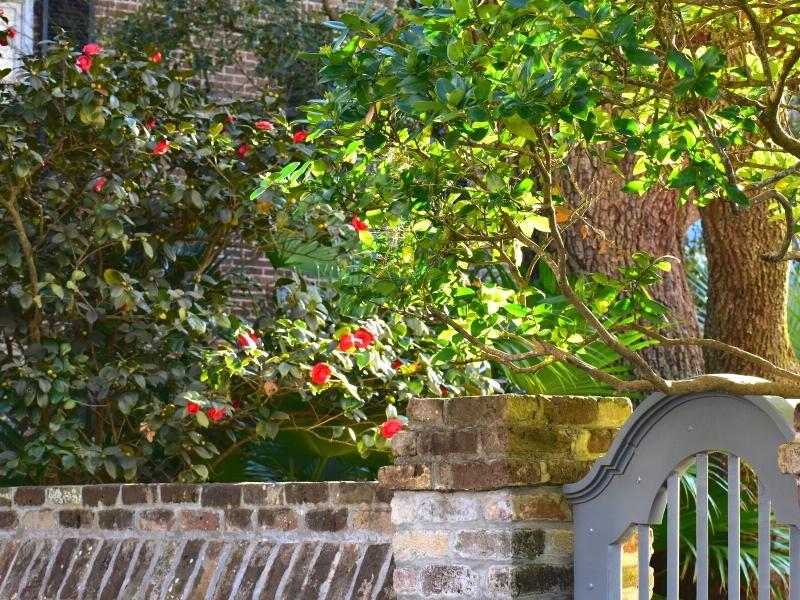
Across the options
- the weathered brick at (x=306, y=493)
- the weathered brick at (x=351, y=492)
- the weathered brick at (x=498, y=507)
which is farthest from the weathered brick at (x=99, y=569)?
the weathered brick at (x=498, y=507)

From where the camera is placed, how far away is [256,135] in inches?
276

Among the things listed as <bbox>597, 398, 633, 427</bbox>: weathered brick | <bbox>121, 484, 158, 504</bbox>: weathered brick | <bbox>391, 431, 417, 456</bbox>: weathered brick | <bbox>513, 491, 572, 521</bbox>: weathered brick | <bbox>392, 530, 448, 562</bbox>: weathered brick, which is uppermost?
<bbox>597, 398, 633, 427</bbox>: weathered brick

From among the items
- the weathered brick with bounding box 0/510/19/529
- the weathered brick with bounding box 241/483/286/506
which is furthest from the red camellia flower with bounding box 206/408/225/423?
the weathered brick with bounding box 241/483/286/506

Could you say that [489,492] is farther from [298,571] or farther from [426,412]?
[298,571]

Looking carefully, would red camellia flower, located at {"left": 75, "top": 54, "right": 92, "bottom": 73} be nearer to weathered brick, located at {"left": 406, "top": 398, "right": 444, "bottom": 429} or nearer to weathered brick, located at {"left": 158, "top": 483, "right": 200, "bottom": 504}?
weathered brick, located at {"left": 158, "top": 483, "right": 200, "bottom": 504}

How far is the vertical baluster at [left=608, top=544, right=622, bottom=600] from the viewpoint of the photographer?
3.68 m

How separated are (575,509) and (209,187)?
11.8 ft

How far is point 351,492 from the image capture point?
171 inches

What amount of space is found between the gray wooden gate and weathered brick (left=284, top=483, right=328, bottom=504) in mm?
994

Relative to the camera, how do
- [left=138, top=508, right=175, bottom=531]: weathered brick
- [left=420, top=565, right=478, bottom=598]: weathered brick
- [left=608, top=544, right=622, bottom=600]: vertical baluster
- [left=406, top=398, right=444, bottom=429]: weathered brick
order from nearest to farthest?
[left=608, top=544, right=622, bottom=600]: vertical baluster
[left=420, top=565, right=478, bottom=598]: weathered brick
[left=406, top=398, right=444, bottom=429]: weathered brick
[left=138, top=508, right=175, bottom=531]: weathered brick

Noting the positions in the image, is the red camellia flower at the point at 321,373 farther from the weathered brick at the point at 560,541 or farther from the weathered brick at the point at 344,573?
the weathered brick at the point at 560,541

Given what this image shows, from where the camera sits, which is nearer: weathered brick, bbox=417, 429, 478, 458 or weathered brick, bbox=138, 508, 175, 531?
→ weathered brick, bbox=417, 429, 478, 458

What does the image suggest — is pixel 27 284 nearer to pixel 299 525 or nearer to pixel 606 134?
pixel 299 525

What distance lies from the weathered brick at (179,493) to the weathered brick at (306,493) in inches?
21.0
